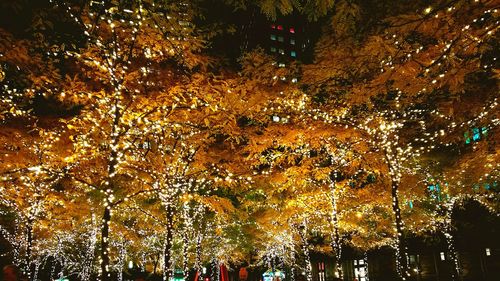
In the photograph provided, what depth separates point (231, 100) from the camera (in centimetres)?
1037

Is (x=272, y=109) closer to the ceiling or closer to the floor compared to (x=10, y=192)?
closer to the ceiling

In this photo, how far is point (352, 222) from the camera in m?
17.9

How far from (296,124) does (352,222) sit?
8.34 metres

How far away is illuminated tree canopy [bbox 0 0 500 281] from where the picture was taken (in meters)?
5.77

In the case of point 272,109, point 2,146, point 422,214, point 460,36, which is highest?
point 272,109

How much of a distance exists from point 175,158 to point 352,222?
9965mm

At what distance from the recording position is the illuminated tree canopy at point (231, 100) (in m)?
5.77

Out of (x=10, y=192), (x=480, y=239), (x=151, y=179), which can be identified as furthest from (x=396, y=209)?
(x=480, y=239)

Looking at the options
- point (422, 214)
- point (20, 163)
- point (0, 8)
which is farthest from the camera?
point (422, 214)

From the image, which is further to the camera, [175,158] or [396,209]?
[175,158]

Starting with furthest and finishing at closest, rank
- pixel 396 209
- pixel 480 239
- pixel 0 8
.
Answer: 1. pixel 480 239
2. pixel 396 209
3. pixel 0 8

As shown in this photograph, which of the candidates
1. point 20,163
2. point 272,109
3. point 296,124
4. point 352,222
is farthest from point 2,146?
point 352,222

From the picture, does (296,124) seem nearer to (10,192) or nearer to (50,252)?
(10,192)

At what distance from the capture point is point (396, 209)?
34.3ft
